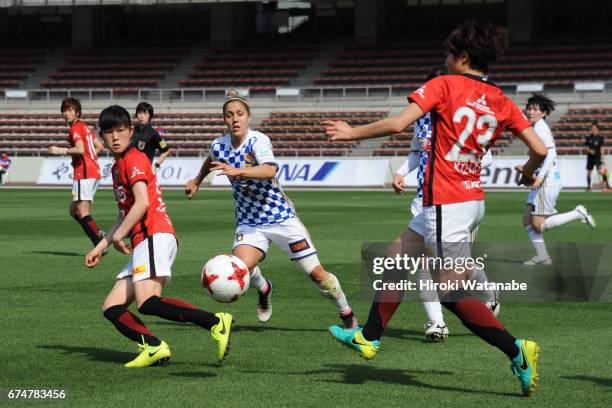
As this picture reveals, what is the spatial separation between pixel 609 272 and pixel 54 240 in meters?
9.45

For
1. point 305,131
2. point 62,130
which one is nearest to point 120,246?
point 305,131

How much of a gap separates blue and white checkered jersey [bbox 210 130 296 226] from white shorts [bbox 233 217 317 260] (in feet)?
0.15

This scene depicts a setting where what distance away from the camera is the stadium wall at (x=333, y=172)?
38188mm

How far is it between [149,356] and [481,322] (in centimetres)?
227

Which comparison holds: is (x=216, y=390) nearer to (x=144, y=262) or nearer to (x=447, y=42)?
(x=144, y=262)

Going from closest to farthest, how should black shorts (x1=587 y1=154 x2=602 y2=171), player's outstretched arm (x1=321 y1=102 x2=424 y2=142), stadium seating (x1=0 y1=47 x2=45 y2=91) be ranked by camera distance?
player's outstretched arm (x1=321 y1=102 x2=424 y2=142) → black shorts (x1=587 y1=154 x2=602 y2=171) → stadium seating (x1=0 y1=47 x2=45 y2=91)

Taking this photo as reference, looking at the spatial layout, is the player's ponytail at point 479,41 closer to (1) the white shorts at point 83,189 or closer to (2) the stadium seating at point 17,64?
(1) the white shorts at point 83,189

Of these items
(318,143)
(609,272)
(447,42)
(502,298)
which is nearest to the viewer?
(447,42)

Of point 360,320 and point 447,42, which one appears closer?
point 447,42

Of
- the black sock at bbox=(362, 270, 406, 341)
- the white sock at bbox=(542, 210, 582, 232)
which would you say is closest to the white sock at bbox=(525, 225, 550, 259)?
the white sock at bbox=(542, 210, 582, 232)

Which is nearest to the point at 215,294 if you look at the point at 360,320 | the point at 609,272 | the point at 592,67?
the point at 360,320

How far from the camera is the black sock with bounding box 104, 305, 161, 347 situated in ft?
24.5

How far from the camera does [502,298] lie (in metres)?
11.3

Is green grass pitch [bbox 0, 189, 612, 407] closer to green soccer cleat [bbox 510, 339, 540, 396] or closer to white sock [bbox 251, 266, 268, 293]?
green soccer cleat [bbox 510, 339, 540, 396]
